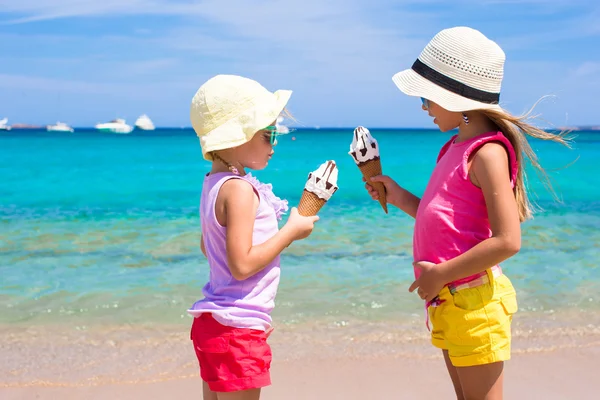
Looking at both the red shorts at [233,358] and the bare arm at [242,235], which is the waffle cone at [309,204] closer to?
the bare arm at [242,235]

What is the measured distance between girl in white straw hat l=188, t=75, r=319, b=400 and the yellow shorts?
596 millimetres

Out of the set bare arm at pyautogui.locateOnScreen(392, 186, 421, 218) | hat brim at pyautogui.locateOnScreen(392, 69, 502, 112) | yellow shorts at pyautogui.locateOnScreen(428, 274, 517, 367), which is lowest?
yellow shorts at pyautogui.locateOnScreen(428, 274, 517, 367)

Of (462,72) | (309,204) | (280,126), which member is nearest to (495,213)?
(462,72)

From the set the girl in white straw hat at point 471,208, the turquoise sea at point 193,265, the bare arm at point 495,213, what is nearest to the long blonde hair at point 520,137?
the girl in white straw hat at point 471,208

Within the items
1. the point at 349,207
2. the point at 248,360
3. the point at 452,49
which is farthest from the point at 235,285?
the point at 349,207

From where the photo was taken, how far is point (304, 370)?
4.04 m

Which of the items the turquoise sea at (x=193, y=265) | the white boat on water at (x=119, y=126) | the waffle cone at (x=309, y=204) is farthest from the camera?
the white boat on water at (x=119, y=126)

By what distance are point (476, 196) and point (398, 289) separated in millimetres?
3761

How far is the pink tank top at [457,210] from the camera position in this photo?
7.28 ft

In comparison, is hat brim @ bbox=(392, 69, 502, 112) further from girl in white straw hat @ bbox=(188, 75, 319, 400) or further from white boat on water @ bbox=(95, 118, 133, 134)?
white boat on water @ bbox=(95, 118, 133, 134)

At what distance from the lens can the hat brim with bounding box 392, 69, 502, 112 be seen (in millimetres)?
2262

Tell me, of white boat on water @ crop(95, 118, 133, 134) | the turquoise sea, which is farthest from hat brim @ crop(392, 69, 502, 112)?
white boat on water @ crop(95, 118, 133, 134)

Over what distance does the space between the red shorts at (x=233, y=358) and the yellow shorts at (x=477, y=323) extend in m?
0.66

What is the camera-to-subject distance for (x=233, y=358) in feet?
7.22
